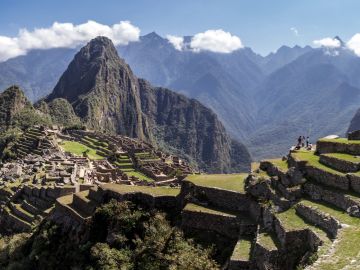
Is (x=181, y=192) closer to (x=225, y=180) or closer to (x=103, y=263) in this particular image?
(x=225, y=180)

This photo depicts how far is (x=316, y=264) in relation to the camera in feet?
52.6

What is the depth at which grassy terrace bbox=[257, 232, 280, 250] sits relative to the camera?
20656 mm

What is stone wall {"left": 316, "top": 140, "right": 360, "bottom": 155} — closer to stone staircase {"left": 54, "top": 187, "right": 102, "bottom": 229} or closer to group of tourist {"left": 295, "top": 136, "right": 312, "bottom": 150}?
group of tourist {"left": 295, "top": 136, "right": 312, "bottom": 150}

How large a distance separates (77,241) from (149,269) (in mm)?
8562

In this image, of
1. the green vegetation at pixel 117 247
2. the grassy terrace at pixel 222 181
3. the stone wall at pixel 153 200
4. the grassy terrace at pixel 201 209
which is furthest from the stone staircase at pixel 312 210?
the stone wall at pixel 153 200

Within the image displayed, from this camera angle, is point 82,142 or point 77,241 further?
point 82,142

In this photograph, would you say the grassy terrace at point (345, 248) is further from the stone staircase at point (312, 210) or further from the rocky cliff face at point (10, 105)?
the rocky cliff face at point (10, 105)

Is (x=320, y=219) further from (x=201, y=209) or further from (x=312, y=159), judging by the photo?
(x=201, y=209)

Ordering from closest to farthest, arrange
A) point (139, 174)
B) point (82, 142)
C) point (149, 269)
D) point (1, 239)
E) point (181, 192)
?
point (149, 269)
point (181, 192)
point (1, 239)
point (139, 174)
point (82, 142)

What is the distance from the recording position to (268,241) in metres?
21.4

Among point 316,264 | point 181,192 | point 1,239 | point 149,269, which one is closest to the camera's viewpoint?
point 316,264

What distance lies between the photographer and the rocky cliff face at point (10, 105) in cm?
17350

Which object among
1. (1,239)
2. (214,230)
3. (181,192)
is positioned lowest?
(1,239)

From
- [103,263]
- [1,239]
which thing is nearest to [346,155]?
[103,263]
